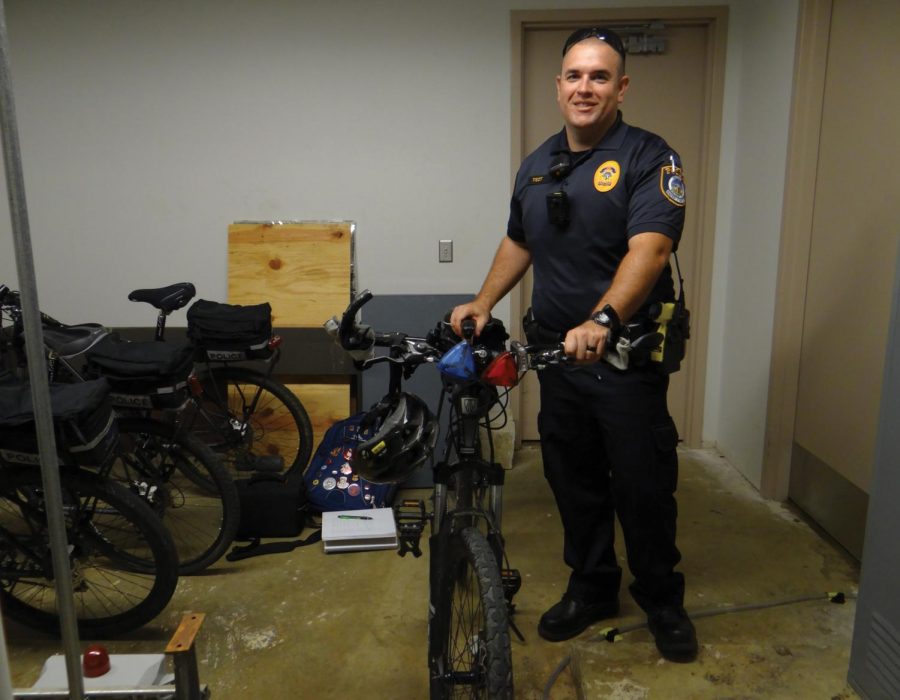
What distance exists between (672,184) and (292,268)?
A: 2.03 metres

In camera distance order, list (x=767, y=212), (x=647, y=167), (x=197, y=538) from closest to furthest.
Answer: (x=647, y=167)
(x=197, y=538)
(x=767, y=212)

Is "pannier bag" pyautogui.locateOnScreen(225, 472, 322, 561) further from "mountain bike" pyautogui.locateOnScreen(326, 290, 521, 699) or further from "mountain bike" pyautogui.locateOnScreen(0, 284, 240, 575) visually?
"mountain bike" pyautogui.locateOnScreen(326, 290, 521, 699)

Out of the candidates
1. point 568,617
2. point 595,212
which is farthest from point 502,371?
point 568,617

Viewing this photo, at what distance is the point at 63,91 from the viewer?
3.26m

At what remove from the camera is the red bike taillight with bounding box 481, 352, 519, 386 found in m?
1.31

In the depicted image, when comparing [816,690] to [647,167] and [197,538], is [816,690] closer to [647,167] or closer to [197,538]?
[647,167]

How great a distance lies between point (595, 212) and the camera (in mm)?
1779

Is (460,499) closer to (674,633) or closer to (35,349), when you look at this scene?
(674,633)

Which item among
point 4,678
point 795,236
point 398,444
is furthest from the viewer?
point 795,236

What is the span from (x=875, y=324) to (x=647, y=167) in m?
1.07

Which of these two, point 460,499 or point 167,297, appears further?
point 167,297

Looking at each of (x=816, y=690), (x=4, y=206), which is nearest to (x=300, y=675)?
(x=816, y=690)

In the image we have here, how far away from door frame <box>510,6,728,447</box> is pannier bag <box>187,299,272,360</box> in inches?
47.1

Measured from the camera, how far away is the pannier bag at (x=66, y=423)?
5.82 ft
